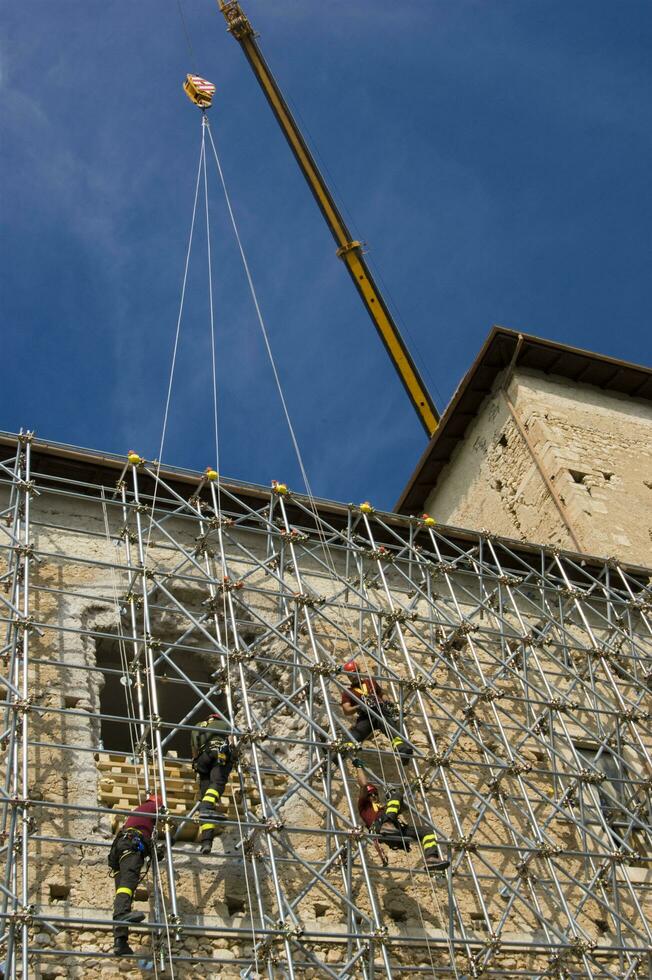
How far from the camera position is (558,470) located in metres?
17.3

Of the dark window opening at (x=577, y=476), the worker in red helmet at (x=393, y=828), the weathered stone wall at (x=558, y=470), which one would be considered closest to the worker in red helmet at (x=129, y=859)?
the worker in red helmet at (x=393, y=828)

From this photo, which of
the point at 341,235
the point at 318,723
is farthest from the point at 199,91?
the point at 318,723

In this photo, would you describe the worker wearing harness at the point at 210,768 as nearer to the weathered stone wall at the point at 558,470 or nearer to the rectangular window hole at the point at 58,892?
the rectangular window hole at the point at 58,892

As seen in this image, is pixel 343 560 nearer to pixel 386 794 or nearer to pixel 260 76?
pixel 386 794

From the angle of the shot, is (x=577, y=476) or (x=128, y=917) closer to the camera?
(x=128, y=917)

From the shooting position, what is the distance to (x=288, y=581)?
12062 mm

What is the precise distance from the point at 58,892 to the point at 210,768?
146cm

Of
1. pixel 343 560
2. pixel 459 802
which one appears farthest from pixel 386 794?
pixel 343 560

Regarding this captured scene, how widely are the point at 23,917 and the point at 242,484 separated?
216 inches

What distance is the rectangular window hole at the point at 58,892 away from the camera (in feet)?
27.8

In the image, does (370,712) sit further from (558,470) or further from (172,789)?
(558,470)

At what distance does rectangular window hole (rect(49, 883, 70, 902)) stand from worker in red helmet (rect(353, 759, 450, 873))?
2.37 metres

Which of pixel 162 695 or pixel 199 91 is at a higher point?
pixel 199 91

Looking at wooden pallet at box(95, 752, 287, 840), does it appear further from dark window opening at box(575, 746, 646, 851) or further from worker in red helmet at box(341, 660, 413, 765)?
dark window opening at box(575, 746, 646, 851)
